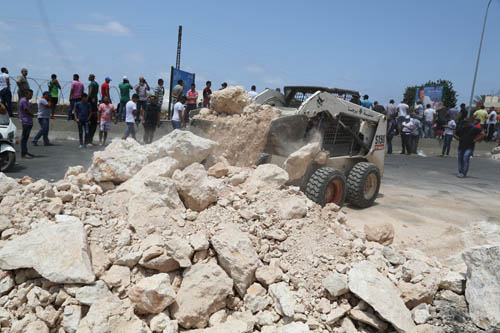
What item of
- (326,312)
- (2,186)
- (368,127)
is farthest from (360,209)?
(2,186)

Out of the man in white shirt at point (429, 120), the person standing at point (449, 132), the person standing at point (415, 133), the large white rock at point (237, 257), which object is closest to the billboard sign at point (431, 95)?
the man in white shirt at point (429, 120)

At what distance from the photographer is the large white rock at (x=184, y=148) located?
4.66 metres

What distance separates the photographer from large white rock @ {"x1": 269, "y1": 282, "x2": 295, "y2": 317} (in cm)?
283

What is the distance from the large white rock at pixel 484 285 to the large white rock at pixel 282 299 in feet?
5.25

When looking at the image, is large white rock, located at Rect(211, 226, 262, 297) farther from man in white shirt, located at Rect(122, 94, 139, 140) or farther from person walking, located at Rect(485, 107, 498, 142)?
person walking, located at Rect(485, 107, 498, 142)

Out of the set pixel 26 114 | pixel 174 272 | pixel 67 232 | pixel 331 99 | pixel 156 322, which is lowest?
pixel 156 322

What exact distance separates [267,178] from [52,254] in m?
2.35

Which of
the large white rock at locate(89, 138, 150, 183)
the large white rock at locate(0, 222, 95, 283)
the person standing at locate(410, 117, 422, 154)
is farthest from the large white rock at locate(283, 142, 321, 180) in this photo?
the person standing at locate(410, 117, 422, 154)

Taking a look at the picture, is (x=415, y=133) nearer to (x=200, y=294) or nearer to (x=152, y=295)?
(x=200, y=294)

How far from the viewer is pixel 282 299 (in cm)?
288

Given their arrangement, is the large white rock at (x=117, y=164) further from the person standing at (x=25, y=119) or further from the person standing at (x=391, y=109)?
the person standing at (x=391, y=109)

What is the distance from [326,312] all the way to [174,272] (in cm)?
131

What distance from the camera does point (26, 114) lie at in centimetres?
888

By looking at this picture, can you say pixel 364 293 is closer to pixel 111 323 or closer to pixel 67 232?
pixel 111 323
